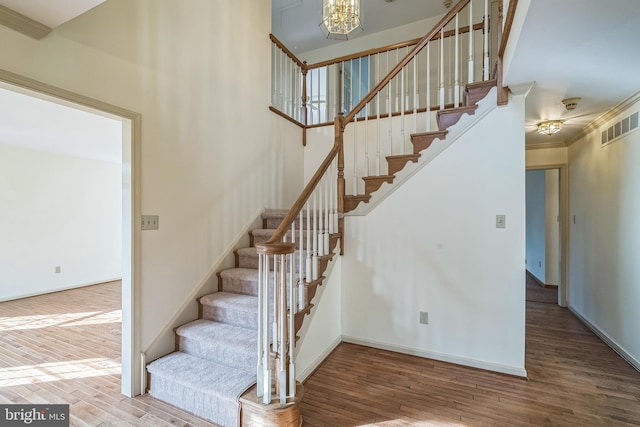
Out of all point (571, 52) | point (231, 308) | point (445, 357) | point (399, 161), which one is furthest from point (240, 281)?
point (571, 52)

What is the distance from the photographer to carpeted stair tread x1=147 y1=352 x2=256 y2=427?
1.81m

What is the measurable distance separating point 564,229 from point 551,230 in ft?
4.32

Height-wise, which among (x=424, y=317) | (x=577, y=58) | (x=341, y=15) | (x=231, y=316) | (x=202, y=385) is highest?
(x=341, y=15)

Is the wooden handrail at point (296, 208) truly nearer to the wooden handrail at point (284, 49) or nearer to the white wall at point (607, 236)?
the wooden handrail at point (284, 49)

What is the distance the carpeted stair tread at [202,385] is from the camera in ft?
5.95

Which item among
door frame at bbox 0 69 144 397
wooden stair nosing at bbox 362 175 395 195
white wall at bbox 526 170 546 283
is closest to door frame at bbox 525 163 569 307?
white wall at bbox 526 170 546 283

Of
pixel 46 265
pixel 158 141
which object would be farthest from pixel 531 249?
pixel 46 265

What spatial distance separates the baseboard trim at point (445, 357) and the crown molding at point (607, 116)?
253 centimetres

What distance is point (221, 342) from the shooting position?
218cm

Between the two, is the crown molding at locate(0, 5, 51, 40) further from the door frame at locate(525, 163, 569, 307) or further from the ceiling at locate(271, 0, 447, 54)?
the door frame at locate(525, 163, 569, 307)

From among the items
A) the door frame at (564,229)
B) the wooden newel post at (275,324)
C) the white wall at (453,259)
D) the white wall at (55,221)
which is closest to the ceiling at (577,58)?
the white wall at (453,259)

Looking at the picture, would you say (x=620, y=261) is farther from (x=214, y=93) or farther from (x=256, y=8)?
(x=256, y=8)

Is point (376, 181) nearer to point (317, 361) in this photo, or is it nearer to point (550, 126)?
point (317, 361)

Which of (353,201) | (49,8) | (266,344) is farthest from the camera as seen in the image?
(353,201)
